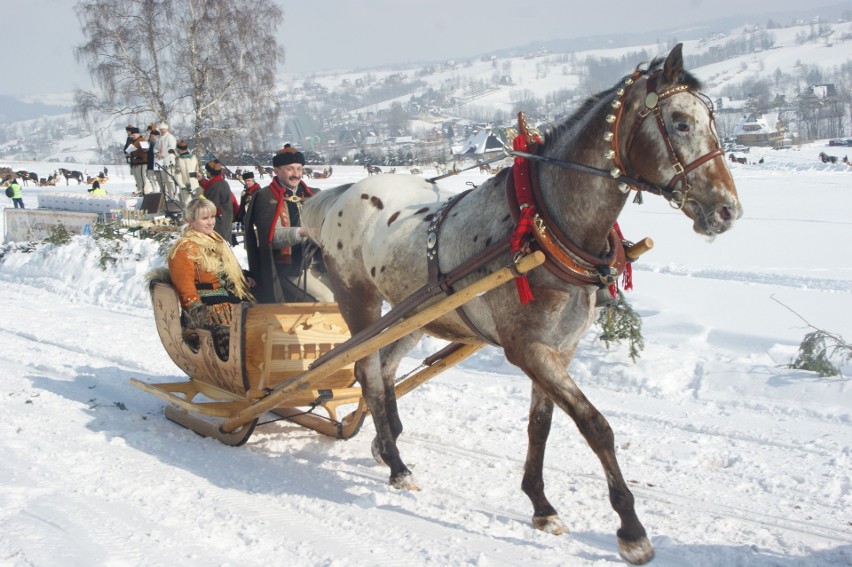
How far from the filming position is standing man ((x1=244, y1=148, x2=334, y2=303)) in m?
6.35

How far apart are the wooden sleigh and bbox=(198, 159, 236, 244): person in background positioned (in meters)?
3.35

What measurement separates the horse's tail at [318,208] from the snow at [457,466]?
1.48 m

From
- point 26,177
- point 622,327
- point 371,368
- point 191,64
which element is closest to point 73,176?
point 26,177

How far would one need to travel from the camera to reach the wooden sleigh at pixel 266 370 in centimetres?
512

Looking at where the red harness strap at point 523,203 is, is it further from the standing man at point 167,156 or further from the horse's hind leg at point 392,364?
the standing man at point 167,156

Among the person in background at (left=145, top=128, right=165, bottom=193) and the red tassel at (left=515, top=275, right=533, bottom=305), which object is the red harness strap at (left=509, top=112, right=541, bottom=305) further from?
the person in background at (left=145, top=128, right=165, bottom=193)

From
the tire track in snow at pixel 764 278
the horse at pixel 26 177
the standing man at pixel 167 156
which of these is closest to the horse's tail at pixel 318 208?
the tire track in snow at pixel 764 278

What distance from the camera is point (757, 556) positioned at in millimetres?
3615

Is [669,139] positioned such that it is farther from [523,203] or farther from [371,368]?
[371,368]

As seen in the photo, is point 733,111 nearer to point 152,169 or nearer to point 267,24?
point 267,24

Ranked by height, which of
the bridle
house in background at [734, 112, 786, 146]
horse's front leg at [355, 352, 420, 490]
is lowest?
house in background at [734, 112, 786, 146]

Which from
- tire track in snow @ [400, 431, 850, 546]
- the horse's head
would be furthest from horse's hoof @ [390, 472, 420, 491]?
the horse's head

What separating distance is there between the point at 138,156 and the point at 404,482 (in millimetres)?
16361

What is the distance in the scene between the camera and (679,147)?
10.9 ft
